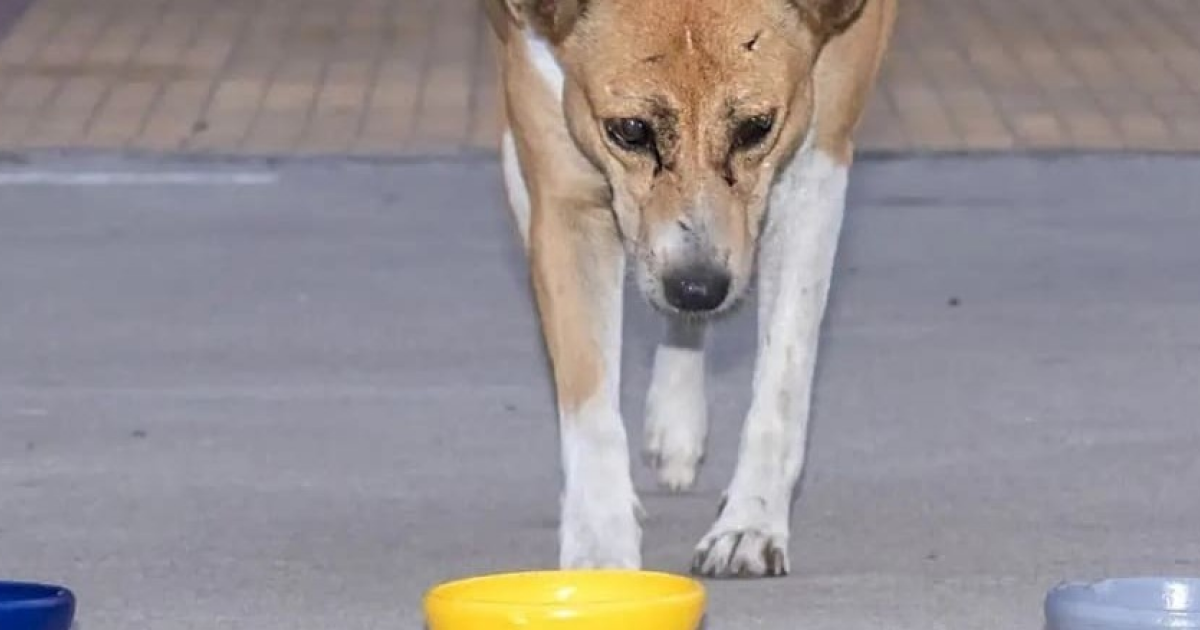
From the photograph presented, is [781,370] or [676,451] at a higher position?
[781,370]

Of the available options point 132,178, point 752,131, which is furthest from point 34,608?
point 132,178

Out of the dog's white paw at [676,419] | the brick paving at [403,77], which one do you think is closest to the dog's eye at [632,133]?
the dog's white paw at [676,419]

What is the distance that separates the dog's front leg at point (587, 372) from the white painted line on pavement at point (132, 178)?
5.40 metres

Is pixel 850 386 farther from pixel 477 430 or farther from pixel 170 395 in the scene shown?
pixel 170 395

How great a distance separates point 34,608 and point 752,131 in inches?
65.7

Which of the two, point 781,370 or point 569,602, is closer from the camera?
point 569,602

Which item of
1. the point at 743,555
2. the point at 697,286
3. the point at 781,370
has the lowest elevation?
the point at 743,555

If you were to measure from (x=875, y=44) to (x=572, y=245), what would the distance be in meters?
0.78

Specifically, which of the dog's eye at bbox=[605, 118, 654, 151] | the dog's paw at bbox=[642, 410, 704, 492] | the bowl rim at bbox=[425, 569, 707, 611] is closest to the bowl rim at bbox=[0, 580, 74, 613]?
the bowl rim at bbox=[425, 569, 707, 611]

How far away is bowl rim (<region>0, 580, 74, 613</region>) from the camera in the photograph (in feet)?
12.9

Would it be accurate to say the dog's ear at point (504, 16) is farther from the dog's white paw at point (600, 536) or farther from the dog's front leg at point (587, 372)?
the dog's white paw at point (600, 536)

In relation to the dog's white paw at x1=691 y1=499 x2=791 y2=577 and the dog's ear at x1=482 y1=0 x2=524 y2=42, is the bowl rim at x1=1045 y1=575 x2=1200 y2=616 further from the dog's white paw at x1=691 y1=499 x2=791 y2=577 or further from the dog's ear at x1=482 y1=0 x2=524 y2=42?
the dog's ear at x1=482 y1=0 x2=524 y2=42

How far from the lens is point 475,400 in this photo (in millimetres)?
7113

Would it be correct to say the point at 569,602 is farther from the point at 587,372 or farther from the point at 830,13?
the point at 830,13
